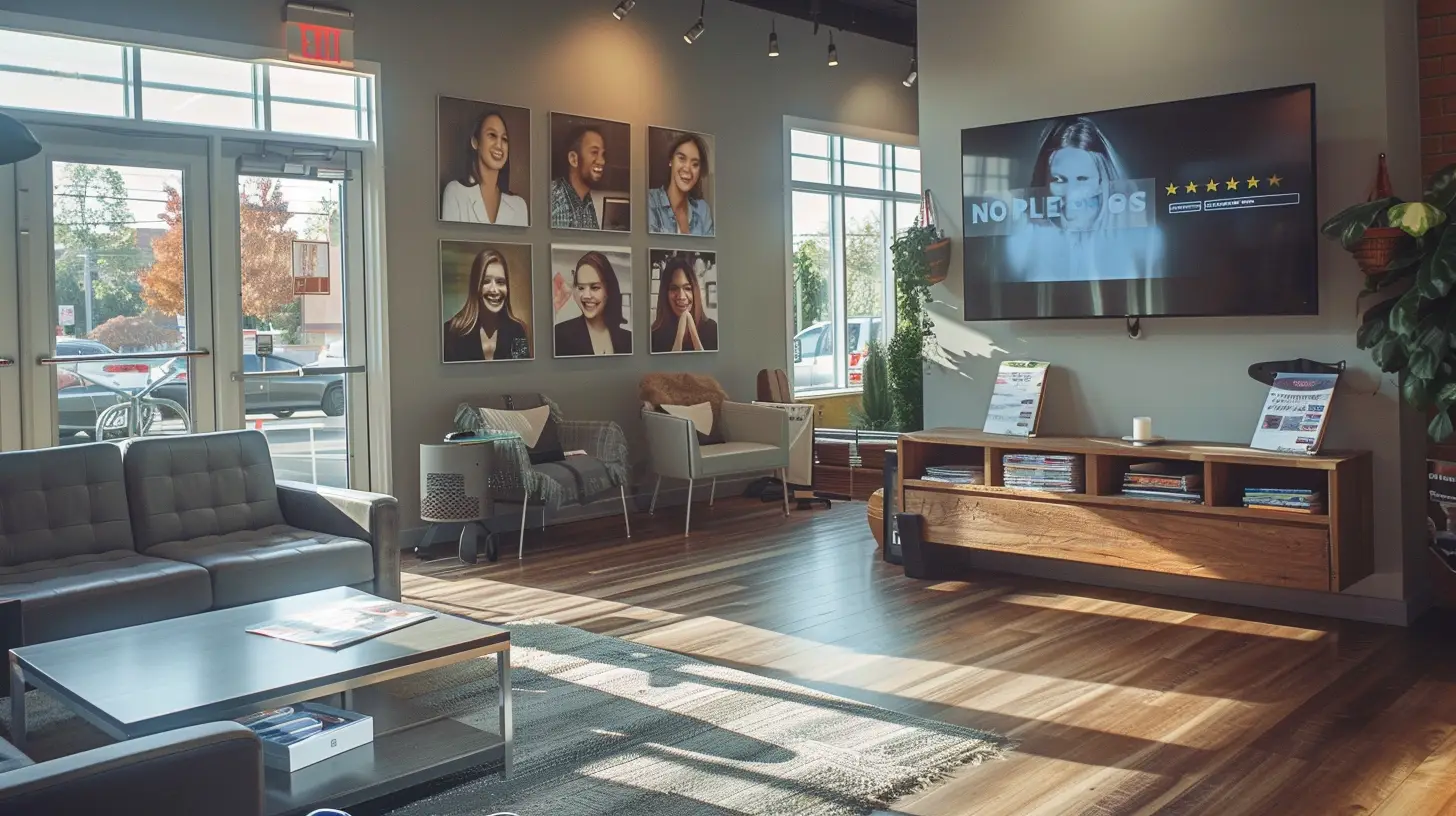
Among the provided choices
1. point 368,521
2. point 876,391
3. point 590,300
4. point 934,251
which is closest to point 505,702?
point 368,521

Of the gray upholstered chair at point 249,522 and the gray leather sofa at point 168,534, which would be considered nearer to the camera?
the gray leather sofa at point 168,534

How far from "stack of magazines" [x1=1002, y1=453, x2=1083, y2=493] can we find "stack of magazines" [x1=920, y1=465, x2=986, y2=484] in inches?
6.9

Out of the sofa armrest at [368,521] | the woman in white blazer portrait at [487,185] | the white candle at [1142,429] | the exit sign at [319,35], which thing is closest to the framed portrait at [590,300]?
the woman in white blazer portrait at [487,185]

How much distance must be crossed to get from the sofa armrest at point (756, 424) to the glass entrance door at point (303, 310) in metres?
2.45

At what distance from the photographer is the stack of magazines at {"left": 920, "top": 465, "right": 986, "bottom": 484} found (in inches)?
233

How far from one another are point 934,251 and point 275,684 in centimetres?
421

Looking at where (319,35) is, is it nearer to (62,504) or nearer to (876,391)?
(62,504)

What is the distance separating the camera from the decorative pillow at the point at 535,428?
23.9 ft

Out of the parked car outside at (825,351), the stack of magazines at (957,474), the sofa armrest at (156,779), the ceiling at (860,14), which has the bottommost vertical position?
the sofa armrest at (156,779)

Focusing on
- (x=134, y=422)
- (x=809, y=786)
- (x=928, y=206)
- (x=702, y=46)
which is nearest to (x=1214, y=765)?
(x=809, y=786)

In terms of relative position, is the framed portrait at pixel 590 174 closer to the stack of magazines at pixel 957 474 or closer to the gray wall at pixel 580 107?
the gray wall at pixel 580 107

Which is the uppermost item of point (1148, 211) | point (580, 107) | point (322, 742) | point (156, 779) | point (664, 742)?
point (580, 107)

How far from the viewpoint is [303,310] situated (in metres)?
6.92

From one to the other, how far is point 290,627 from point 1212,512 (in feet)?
11.9
